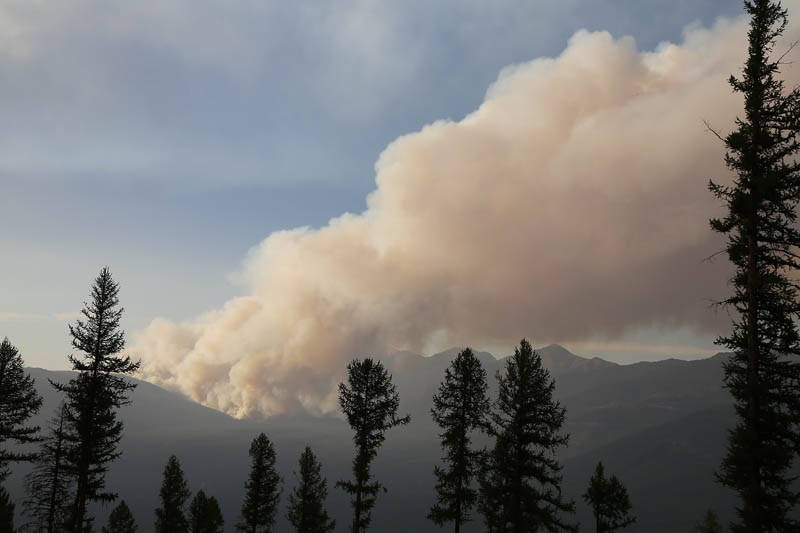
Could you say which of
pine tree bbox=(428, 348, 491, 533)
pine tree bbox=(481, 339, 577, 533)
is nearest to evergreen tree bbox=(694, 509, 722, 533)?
pine tree bbox=(481, 339, 577, 533)

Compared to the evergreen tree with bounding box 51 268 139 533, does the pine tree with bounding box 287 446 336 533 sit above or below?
below

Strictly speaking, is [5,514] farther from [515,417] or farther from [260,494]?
[515,417]

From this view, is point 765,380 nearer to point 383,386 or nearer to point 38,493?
point 383,386

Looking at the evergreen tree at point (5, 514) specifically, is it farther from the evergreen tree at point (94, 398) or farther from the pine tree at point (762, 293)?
the pine tree at point (762, 293)

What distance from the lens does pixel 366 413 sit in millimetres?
29578

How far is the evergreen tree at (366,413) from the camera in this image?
2891cm

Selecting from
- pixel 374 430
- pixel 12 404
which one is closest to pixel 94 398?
pixel 12 404

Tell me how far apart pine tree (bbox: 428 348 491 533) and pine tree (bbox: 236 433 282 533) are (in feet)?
63.5

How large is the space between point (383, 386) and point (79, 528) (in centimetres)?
1841

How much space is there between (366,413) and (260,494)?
21.3 metres

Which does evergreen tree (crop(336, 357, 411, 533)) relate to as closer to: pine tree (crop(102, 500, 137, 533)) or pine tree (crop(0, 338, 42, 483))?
pine tree (crop(0, 338, 42, 483))

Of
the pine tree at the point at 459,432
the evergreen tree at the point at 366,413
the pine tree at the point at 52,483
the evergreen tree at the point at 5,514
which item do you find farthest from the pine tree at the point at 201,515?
the pine tree at the point at 459,432

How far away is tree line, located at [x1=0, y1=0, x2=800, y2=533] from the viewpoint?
16.4m

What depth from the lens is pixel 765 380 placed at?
16.7 meters
